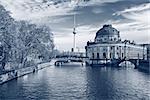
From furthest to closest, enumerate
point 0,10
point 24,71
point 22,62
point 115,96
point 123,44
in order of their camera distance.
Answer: point 123,44 → point 22,62 → point 24,71 → point 0,10 → point 115,96

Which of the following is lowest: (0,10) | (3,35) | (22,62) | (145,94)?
(145,94)

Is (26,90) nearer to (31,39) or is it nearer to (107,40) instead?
(31,39)

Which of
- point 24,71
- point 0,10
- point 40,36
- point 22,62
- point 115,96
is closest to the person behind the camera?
point 115,96

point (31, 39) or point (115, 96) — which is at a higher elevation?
point (31, 39)

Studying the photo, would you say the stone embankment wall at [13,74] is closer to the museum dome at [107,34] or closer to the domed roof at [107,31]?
the museum dome at [107,34]

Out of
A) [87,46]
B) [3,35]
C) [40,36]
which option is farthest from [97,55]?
[3,35]

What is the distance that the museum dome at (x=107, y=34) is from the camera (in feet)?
561

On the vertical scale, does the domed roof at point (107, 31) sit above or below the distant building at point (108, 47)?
above

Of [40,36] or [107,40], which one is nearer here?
[40,36]

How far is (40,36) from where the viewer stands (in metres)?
96.4

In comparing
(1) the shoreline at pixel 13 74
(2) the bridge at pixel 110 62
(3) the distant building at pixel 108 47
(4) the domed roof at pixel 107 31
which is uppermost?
(4) the domed roof at pixel 107 31

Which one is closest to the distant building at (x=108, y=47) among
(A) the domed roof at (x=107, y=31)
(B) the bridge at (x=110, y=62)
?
(A) the domed roof at (x=107, y=31)

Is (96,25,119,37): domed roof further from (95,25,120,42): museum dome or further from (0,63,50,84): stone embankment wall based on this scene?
(0,63,50,84): stone embankment wall

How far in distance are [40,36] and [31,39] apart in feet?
37.8
